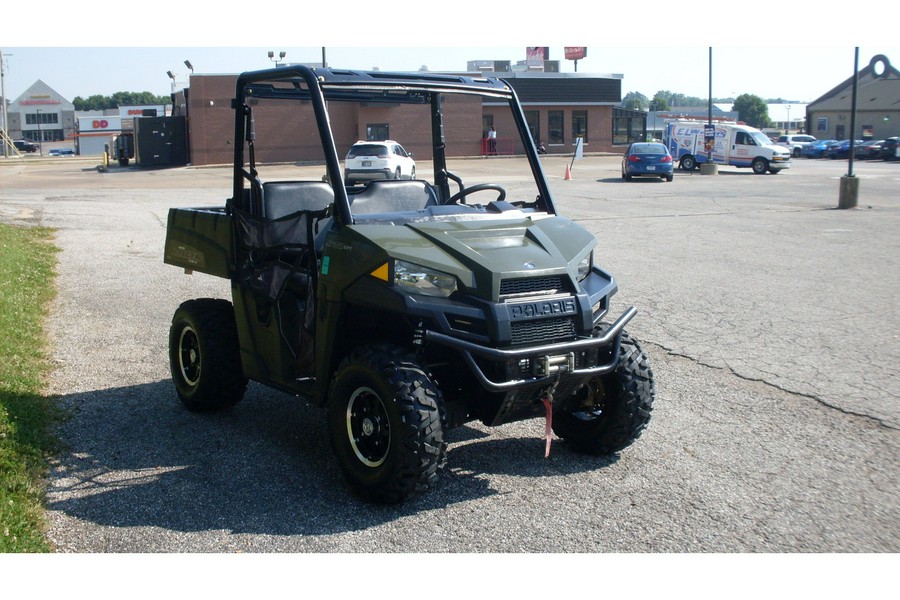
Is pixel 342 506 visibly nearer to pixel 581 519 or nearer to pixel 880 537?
pixel 581 519

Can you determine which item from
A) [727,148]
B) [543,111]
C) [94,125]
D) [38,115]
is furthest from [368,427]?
[38,115]

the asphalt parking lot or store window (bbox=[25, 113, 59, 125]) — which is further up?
store window (bbox=[25, 113, 59, 125])

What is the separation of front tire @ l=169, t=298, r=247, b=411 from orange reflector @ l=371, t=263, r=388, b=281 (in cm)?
201

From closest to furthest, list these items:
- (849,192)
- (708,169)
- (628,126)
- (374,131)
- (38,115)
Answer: (849,192)
(374,131)
(708,169)
(628,126)
(38,115)

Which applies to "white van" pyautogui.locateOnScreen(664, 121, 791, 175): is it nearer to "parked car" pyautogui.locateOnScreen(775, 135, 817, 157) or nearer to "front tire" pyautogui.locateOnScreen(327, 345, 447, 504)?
"parked car" pyautogui.locateOnScreen(775, 135, 817, 157)

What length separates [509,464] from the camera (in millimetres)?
5352

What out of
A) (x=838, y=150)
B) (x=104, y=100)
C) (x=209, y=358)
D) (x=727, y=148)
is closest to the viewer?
(x=209, y=358)

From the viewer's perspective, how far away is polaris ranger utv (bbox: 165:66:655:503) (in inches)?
176

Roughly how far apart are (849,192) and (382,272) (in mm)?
20607

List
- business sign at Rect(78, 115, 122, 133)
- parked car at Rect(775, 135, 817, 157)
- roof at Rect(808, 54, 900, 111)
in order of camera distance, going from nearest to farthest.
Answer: parked car at Rect(775, 135, 817, 157)
roof at Rect(808, 54, 900, 111)
business sign at Rect(78, 115, 122, 133)

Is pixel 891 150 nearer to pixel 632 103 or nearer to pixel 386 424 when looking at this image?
pixel 632 103

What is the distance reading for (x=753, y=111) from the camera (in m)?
128

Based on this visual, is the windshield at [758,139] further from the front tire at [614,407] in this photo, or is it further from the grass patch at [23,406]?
the front tire at [614,407]

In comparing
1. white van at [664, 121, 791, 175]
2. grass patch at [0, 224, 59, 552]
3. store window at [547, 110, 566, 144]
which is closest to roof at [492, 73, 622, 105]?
store window at [547, 110, 566, 144]
